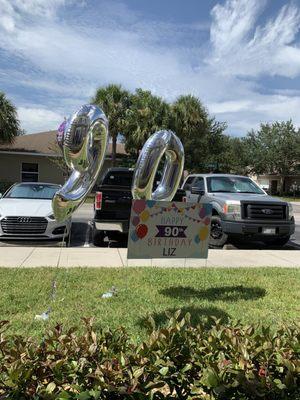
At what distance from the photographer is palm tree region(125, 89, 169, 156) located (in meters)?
29.6

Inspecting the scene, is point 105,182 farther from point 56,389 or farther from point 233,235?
point 56,389

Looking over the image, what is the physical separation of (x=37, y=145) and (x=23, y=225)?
956 inches

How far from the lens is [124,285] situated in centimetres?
665

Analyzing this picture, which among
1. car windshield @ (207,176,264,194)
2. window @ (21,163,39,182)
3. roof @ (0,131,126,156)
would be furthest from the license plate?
window @ (21,163,39,182)

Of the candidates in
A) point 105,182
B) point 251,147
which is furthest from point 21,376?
point 251,147

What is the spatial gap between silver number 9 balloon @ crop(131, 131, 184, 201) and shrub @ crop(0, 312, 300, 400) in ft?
9.42

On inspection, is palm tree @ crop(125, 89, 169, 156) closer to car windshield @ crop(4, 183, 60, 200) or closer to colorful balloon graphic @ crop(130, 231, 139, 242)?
car windshield @ crop(4, 183, 60, 200)

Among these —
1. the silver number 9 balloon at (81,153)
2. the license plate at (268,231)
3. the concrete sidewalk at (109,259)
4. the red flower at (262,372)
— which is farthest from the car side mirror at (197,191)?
the red flower at (262,372)

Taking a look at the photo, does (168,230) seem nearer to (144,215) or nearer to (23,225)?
(144,215)

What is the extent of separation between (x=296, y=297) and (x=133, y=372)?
170 inches

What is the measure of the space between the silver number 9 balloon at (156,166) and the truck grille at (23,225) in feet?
15.6

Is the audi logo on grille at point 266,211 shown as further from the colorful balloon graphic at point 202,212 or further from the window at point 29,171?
the window at point 29,171

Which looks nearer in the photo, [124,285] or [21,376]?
[21,376]

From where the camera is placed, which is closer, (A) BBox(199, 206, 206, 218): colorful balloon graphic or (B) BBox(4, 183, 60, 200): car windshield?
(A) BBox(199, 206, 206, 218): colorful balloon graphic
